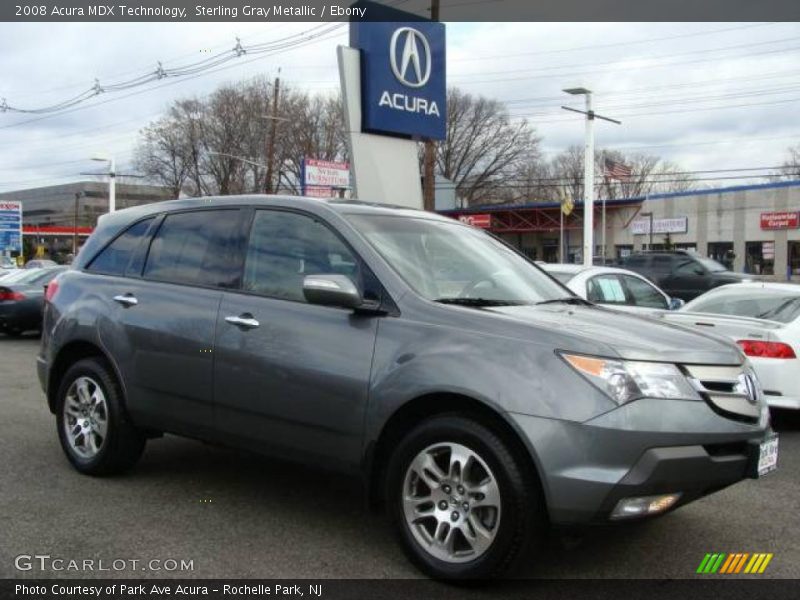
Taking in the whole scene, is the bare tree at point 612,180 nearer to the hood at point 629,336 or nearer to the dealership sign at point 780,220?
the dealership sign at point 780,220

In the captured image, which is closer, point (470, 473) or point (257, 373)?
point (470, 473)

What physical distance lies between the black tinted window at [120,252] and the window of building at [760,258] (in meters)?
46.0

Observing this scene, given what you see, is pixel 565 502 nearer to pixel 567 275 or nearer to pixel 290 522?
pixel 290 522

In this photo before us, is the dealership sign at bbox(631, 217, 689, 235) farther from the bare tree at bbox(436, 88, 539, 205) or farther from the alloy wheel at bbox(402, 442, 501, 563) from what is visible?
the alloy wheel at bbox(402, 442, 501, 563)

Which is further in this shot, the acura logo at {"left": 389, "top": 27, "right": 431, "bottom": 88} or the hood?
the acura logo at {"left": 389, "top": 27, "right": 431, "bottom": 88}

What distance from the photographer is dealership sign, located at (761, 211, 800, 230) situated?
44125mm

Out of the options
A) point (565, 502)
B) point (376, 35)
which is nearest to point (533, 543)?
point (565, 502)

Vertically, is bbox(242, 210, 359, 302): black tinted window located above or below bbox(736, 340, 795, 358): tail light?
above

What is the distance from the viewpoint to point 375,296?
4.02 metres

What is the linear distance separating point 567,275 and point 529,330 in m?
5.87

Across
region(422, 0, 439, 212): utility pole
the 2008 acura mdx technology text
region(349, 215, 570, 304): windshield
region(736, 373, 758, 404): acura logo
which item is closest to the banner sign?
region(422, 0, 439, 212): utility pole

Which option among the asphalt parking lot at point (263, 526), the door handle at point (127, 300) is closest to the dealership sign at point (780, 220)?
the asphalt parking lot at point (263, 526)

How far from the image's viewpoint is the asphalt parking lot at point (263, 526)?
153 inches

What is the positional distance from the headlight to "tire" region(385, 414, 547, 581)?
1.62 ft
